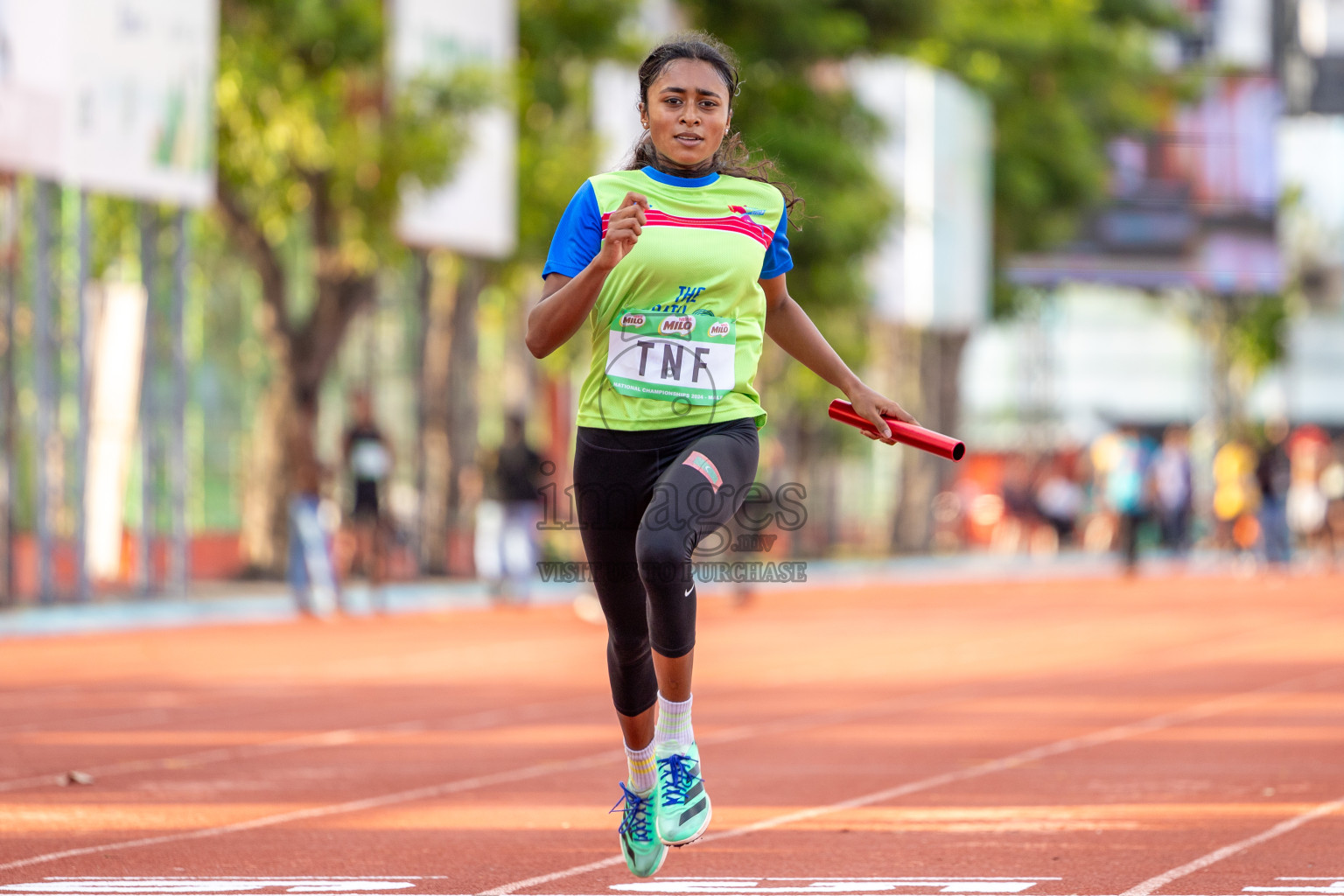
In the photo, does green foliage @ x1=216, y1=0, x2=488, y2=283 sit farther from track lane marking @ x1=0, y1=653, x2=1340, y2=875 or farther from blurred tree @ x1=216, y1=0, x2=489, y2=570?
track lane marking @ x1=0, y1=653, x2=1340, y2=875

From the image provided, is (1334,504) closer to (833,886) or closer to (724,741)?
(724,741)

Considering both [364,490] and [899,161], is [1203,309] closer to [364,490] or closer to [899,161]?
[899,161]

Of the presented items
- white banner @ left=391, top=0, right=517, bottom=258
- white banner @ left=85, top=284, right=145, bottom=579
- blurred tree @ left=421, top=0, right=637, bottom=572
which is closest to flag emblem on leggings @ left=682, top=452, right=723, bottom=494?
white banner @ left=85, top=284, right=145, bottom=579

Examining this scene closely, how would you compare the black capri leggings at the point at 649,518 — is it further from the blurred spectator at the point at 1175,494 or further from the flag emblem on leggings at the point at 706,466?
the blurred spectator at the point at 1175,494

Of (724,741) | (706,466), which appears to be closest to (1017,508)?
(724,741)

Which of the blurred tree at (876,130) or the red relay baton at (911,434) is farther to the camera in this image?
the blurred tree at (876,130)

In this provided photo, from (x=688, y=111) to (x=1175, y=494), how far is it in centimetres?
3457

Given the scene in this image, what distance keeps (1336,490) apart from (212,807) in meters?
33.4

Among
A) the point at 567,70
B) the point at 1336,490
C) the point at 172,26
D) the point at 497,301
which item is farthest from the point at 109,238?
the point at 1336,490

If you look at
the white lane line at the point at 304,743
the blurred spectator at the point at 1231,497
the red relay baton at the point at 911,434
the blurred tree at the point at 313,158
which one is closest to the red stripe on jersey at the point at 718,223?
the red relay baton at the point at 911,434

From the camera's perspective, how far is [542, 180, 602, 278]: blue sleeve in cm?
595

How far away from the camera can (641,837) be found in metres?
6.11

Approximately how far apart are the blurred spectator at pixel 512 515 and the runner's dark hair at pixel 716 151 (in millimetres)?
16884

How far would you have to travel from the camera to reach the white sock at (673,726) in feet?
20.2
